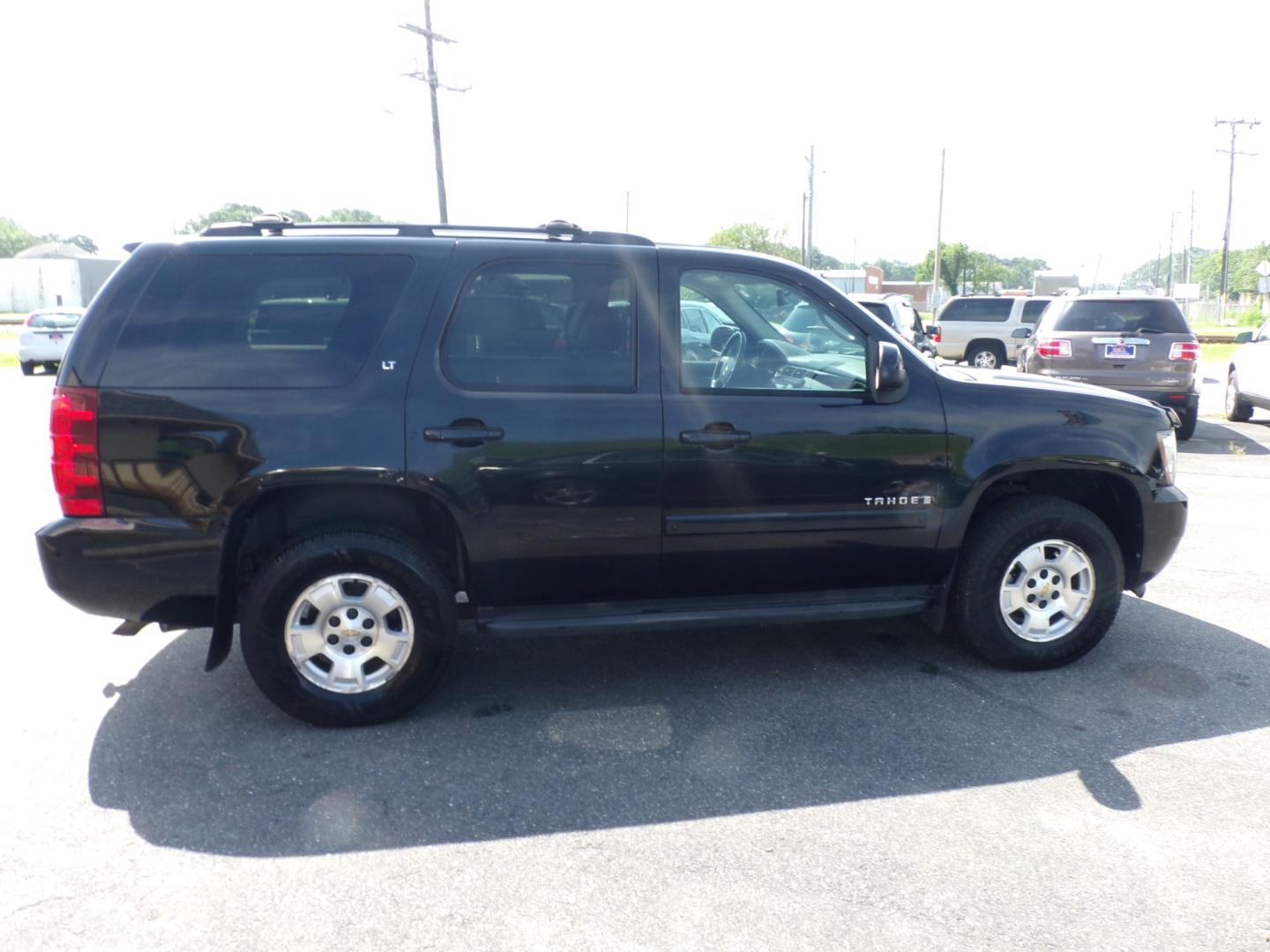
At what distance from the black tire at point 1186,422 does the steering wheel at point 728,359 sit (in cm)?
948

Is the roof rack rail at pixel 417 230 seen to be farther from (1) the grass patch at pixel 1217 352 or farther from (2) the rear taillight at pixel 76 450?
(1) the grass patch at pixel 1217 352

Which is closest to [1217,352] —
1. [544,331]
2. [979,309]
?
[979,309]

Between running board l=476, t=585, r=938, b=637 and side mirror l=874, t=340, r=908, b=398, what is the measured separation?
882 mm

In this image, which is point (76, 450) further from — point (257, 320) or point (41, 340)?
point (41, 340)


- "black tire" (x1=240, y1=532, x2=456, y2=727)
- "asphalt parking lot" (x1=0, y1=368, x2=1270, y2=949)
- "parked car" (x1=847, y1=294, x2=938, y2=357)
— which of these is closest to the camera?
"asphalt parking lot" (x1=0, y1=368, x2=1270, y2=949)

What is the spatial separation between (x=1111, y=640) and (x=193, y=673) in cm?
431

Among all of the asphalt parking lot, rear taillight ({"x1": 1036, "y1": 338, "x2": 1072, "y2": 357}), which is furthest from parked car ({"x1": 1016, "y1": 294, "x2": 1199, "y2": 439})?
the asphalt parking lot

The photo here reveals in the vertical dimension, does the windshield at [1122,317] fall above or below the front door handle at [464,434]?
above

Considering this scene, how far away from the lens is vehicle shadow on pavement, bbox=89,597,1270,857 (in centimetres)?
350

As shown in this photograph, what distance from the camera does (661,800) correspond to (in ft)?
11.7

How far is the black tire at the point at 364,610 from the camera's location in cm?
398

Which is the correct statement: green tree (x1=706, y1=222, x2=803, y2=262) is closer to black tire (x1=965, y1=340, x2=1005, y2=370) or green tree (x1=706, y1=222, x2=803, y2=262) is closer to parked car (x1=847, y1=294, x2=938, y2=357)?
black tire (x1=965, y1=340, x2=1005, y2=370)

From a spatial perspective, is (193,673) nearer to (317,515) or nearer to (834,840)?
(317,515)

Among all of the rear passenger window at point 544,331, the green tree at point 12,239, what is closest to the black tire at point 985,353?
the rear passenger window at point 544,331
